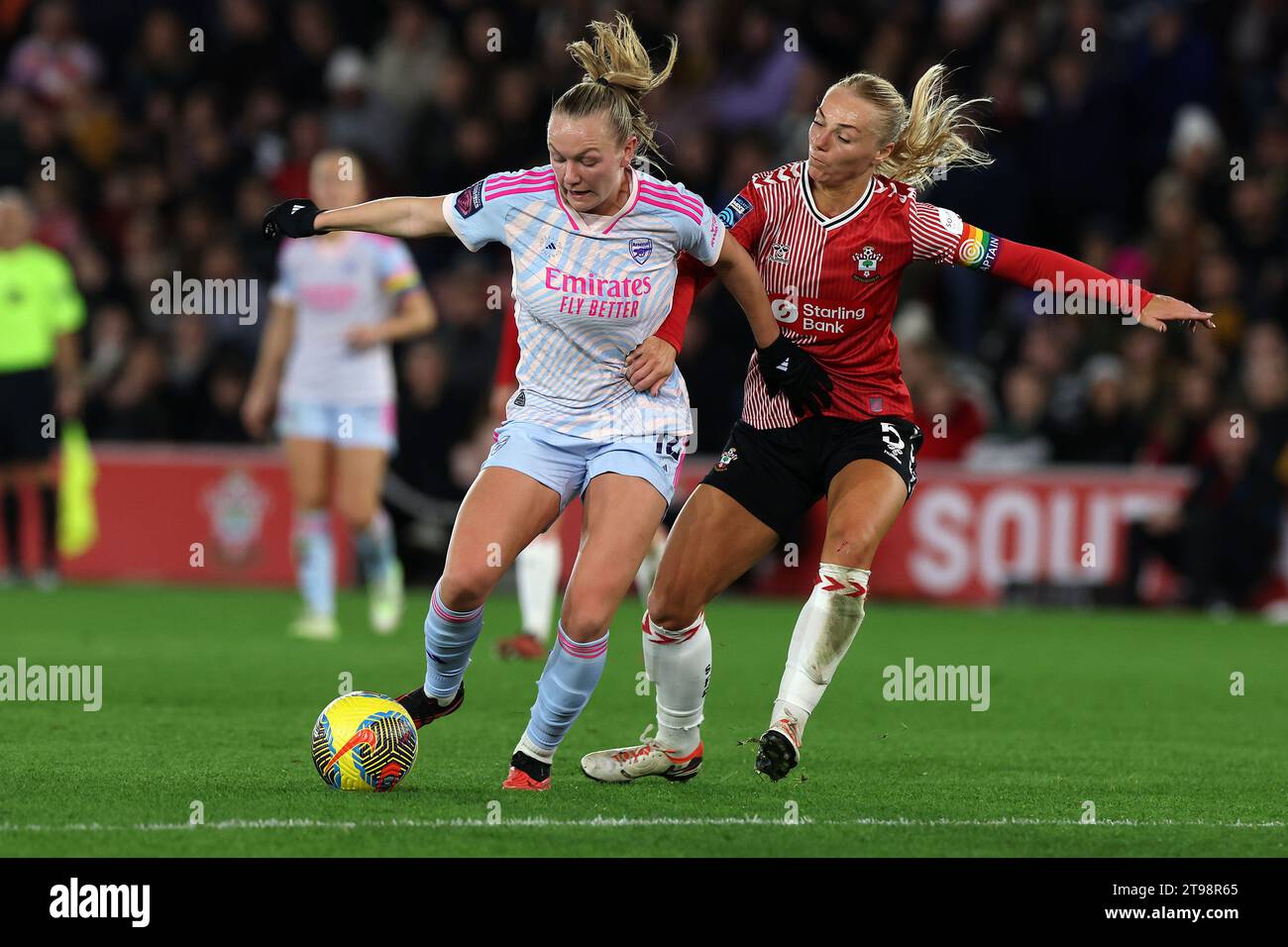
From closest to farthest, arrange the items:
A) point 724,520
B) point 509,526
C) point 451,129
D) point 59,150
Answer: point 509,526
point 724,520
point 451,129
point 59,150

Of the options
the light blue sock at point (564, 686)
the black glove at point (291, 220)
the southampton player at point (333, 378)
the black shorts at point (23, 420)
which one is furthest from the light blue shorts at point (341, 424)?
the light blue sock at point (564, 686)

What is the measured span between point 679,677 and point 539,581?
426cm

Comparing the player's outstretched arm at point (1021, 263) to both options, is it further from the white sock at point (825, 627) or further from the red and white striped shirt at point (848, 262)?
the white sock at point (825, 627)

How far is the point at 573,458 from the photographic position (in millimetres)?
6906

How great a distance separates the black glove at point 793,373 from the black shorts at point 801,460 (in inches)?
5.9

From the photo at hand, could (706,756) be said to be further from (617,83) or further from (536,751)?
(617,83)

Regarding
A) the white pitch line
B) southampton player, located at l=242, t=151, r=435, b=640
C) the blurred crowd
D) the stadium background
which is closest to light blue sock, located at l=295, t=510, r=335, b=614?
southampton player, located at l=242, t=151, r=435, b=640

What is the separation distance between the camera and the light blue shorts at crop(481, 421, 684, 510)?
6836mm

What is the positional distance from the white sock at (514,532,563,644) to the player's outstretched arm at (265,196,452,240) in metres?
4.62

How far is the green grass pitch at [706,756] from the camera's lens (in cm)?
593

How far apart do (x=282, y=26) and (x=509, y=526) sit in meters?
14.7
